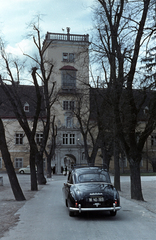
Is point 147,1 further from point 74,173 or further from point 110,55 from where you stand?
point 74,173

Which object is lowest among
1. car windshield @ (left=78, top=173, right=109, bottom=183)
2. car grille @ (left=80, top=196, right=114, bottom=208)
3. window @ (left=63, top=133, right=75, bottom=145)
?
car grille @ (left=80, top=196, right=114, bottom=208)

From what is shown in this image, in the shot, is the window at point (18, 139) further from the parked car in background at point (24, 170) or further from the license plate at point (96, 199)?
the license plate at point (96, 199)

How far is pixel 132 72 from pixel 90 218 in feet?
27.8

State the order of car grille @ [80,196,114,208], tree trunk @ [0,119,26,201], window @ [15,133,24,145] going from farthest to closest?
window @ [15,133,24,145], tree trunk @ [0,119,26,201], car grille @ [80,196,114,208]

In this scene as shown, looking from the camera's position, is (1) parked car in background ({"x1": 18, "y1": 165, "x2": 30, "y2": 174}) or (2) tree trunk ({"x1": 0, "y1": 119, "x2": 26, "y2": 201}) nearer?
(2) tree trunk ({"x1": 0, "y1": 119, "x2": 26, "y2": 201})

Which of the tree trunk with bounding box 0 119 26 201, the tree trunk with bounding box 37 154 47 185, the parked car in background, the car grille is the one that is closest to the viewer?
the car grille

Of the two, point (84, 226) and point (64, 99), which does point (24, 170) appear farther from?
point (84, 226)

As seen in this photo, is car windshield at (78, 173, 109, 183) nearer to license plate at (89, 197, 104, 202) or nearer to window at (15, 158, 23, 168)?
license plate at (89, 197, 104, 202)

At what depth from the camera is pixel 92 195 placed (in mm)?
10445

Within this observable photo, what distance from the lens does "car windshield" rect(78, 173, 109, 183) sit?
1168 cm

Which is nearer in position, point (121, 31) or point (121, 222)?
point (121, 222)

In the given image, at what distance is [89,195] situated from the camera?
10445 millimetres

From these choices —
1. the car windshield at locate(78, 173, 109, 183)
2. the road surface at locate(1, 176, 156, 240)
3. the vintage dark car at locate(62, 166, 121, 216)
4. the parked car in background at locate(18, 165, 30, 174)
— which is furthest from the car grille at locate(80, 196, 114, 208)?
the parked car in background at locate(18, 165, 30, 174)

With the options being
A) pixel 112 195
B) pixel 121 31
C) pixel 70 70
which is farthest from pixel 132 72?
pixel 70 70
